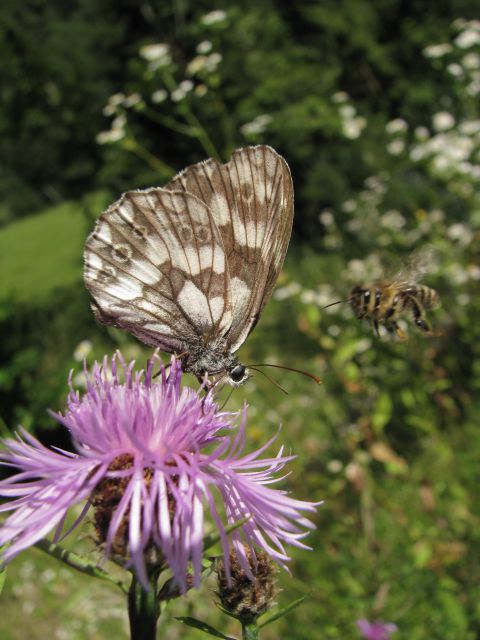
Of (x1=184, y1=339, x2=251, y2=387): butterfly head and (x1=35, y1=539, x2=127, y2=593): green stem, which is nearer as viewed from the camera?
(x1=35, y1=539, x2=127, y2=593): green stem

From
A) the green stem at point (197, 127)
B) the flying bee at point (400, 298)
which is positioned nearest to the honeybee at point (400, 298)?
the flying bee at point (400, 298)

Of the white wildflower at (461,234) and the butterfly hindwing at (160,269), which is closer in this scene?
the butterfly hindwing at (160,269)

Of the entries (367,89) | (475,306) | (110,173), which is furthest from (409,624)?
(367,89)

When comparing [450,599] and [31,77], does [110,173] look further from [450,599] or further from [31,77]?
[450,599]

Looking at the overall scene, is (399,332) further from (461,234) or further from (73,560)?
(461,234)

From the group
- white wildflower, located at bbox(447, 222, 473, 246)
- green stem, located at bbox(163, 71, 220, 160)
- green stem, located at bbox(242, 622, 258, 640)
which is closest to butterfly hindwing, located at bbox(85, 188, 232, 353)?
green stem, located at bbox(242, 622, 258, 640)

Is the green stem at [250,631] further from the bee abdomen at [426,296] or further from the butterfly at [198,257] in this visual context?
the bee abdomen at [426,296]

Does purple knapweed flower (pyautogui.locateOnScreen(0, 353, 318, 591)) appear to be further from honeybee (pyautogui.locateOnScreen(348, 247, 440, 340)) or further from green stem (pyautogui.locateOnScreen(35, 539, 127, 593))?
honeybee (pyautogui.locateOnScreen(348, 247, 440, 340))
